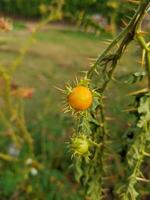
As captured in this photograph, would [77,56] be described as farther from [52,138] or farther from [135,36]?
[135,36]

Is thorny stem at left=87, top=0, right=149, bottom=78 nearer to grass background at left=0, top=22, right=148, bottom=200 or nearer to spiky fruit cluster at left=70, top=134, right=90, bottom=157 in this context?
spiky fruit cluster at left=70, top=134, right=90, bottom=157

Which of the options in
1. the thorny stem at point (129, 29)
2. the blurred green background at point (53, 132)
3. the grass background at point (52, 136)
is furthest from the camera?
the grass background at point (52, 136)

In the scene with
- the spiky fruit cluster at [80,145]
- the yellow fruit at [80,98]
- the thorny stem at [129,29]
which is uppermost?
the thorny stem at [129,29]

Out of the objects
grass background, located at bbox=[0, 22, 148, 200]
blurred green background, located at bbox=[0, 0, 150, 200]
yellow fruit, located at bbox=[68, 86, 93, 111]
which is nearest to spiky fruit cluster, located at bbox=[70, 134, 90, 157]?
yellow fruit, located at bbox=[68, 86, 93, 111]

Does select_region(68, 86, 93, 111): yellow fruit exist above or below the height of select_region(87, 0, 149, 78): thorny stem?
below

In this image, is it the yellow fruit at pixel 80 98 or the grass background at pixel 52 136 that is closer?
the yellow fruit at pixel 80 98

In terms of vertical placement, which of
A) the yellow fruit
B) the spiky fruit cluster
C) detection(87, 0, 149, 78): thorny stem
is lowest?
the spiky fruit cluster

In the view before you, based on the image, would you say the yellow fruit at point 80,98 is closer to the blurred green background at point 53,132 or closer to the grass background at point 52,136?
the blurred green background at point 53,132

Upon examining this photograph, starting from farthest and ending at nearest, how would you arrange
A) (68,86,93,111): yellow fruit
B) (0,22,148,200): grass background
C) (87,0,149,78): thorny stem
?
(0,22,148,200): grass background
(87,0,149,78): thorny stem
(68,86,93,111): yellow fruit

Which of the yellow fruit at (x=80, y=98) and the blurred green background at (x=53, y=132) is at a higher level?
the blurred green background at (x=53, y=132)

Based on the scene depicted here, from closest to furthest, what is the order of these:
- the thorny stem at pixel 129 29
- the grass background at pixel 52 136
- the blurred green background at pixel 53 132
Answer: the thorny stem at pixel 129 29 < the blurred green background at pixel 53 132 < the grass background at pixel 52 136

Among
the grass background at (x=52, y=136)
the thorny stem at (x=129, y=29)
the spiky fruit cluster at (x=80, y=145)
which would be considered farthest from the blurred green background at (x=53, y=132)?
the spiky fruit cluster at (x=80, y=145)

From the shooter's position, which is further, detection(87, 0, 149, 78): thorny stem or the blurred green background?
the blurred green background
